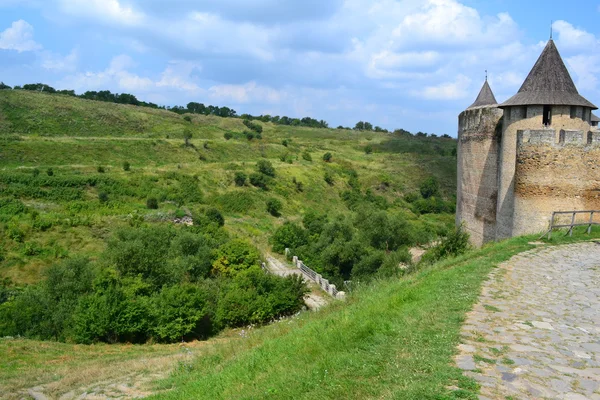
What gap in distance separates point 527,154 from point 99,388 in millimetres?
12678

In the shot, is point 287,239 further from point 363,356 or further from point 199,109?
point 199,109

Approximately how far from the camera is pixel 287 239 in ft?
121

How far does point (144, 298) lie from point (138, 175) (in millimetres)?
26658

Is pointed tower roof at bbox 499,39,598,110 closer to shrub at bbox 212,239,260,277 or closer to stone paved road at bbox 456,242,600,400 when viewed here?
stone paved road at bbox 456,242,600,400

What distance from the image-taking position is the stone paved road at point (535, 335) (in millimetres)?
4352

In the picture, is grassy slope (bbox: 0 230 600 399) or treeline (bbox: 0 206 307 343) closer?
grassy slope (bbox: 0 230 600 399)

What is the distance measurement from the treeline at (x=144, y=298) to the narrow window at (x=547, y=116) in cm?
1265

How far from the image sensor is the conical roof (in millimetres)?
20539

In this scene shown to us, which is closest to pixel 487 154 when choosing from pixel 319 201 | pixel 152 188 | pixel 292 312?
pixel 292 312

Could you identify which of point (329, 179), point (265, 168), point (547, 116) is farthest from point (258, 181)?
point (547, 116)

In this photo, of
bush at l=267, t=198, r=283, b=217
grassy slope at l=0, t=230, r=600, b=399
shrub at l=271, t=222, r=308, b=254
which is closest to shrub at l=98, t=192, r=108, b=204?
shrub at l=271, t=222, r=308, b=254

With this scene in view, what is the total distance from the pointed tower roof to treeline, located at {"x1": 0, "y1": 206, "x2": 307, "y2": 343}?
1276cm

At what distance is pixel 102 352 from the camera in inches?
560

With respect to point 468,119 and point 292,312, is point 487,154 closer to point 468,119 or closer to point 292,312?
point 468,119
